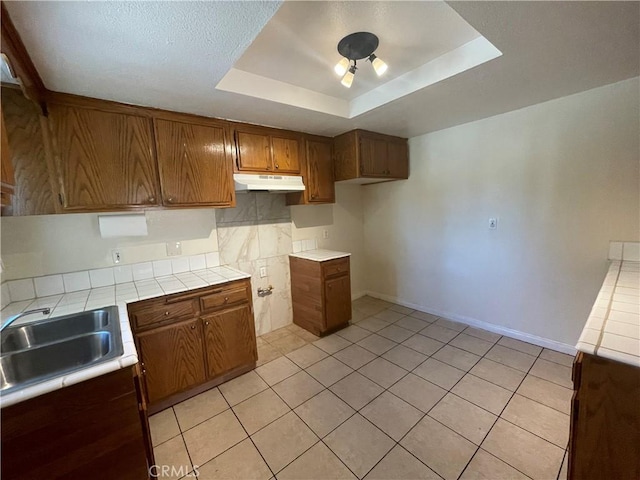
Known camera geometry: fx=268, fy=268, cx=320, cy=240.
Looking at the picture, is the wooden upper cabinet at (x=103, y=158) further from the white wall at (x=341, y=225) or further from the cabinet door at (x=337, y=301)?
the cabinet door at (x=337, y=301)

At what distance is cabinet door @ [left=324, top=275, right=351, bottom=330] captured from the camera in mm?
2953

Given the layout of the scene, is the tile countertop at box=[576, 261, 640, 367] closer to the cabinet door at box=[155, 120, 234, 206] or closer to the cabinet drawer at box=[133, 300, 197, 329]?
the cabinet drawer at box=[133, 300, 197, 329]

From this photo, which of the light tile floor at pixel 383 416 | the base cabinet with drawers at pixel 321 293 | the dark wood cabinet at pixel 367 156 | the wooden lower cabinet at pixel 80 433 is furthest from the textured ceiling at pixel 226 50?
the light tile floor at pixel 383 416

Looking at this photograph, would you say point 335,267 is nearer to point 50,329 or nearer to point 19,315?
point 50,329

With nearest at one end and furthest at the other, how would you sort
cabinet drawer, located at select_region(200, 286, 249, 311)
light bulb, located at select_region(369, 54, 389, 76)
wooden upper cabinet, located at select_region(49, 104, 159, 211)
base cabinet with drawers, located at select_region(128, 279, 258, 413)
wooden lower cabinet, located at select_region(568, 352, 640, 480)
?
wooden lower cabinet, located at select_region(568, 352, 640, 480)
light bulb, located at select_region(369, 54, 389, 76)
wooden upper cabinet, located at select_region(49, 104, 159, 211)
base cabinet with drawers, located at select_region(128, 279, 258, 413)
cabinet drawer, located at select_region(200, 286, 249, 311)

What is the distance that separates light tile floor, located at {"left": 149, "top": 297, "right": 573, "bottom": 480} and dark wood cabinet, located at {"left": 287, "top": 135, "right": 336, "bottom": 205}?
161cm

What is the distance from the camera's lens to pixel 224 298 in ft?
7.20

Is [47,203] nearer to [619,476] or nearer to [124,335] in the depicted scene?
[124,335]

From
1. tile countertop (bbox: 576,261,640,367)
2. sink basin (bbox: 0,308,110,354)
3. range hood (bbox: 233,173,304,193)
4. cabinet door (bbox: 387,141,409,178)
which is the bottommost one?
sink basin (bbox: 0,308,110,354)

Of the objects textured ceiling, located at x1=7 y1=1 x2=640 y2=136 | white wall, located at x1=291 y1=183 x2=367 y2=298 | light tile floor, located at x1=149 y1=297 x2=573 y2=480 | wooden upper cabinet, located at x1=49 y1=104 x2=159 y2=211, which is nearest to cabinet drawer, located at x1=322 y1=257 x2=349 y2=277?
white wall, located at x1=291 y1=183 x2=367 y2=298

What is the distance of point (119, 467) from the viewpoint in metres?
1.10

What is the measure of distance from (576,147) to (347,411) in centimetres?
279

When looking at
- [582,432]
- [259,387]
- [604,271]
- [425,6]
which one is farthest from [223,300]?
[604,271]

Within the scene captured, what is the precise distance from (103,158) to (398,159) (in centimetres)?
288
